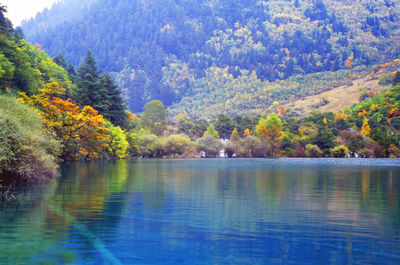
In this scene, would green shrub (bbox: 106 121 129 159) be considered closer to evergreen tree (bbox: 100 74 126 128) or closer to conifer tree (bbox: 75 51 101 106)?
conifer tree (bbox: 75 51 101 106)

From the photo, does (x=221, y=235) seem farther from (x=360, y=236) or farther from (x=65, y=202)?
(x=65, y=202)

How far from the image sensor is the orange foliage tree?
56844mm

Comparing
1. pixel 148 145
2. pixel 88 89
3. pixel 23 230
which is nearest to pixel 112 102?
pixel 88 89

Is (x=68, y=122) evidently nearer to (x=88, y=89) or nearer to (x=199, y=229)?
(x=88, y=89)

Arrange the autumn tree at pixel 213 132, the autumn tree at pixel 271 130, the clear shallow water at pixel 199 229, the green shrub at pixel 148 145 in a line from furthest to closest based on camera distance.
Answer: the autumn tree at pixel 213 132
the autumn tree at pixel 271 130
the green shrub at pixel 148 145
the clear shallow water at pixel 199 229

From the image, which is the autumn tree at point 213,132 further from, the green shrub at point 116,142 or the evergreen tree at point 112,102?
the green shrub at point 116,142

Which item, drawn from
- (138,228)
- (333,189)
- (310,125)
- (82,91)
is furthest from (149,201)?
(310,125)

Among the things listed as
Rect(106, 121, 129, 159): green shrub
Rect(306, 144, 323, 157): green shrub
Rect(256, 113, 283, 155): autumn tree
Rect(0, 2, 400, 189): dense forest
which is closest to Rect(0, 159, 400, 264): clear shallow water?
Rect(0, 2, 400, 189): dense forest

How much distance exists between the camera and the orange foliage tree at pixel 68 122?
56844 mm

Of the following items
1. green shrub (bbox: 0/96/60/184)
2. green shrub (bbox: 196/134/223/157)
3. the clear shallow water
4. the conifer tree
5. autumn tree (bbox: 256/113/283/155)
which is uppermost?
the conifer tree

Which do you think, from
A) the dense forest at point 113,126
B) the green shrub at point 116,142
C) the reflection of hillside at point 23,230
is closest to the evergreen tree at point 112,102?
the dense forest at point 113,126

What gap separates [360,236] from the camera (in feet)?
42.0

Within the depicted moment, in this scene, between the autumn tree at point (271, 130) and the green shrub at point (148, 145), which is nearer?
the green shrub at point (148, 145)

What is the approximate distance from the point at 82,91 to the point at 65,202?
70.4 metres
